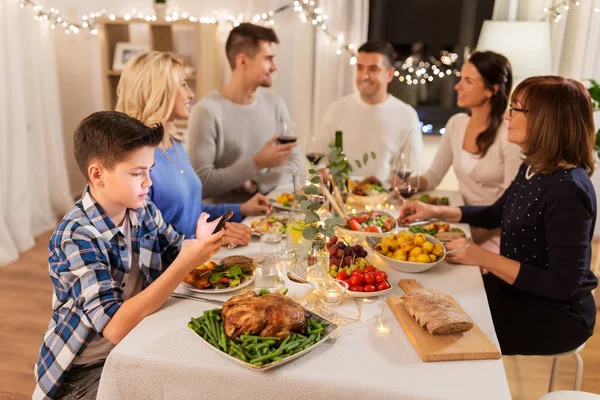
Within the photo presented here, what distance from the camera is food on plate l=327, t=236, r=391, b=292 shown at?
58.1 inches

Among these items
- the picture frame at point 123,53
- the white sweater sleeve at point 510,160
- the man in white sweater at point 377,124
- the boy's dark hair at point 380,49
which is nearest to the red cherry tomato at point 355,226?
the white sweater sleeve at point 510,160

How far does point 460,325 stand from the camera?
1.26 meters

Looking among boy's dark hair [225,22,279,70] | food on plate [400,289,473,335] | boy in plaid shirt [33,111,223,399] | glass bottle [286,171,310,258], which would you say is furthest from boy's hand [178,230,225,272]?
boy's dark hair [225,22,279,70]

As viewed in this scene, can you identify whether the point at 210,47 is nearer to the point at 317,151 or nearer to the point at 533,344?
the point at 317,151

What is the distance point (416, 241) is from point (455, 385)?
649 mm

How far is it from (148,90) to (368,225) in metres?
0.94

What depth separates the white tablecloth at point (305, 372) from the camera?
1.10 m

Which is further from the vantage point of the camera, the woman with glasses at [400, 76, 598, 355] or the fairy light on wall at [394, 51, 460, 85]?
the fairy light on wall at [394, 51, 460, 85]

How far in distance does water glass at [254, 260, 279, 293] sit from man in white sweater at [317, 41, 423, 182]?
188 cm

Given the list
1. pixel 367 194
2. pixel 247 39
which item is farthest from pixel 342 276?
pixel 247 39

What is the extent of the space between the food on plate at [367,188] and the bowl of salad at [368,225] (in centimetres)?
32

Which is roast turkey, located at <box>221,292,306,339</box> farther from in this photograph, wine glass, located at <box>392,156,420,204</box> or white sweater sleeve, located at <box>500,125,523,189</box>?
white sweater sleeve, located at <box>500,125,523,189</box>

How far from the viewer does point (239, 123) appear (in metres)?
3.02

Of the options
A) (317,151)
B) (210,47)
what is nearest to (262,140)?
(317,151)
